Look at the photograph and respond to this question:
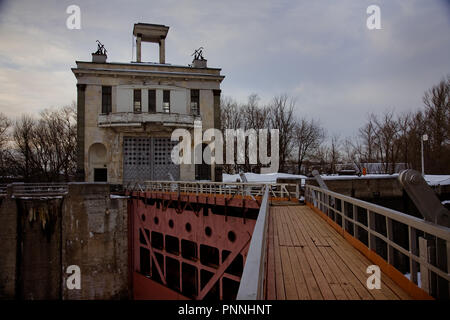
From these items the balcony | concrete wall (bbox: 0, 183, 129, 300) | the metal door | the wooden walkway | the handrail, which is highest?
the balcony

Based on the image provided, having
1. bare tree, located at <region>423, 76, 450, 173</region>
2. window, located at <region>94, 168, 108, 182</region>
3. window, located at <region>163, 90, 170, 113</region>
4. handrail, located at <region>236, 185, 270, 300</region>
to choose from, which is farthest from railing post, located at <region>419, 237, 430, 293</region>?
bare tree, located at <region>423, 76, 450, 173</region>

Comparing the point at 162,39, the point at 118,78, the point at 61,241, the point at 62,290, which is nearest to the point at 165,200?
the point at 61,241

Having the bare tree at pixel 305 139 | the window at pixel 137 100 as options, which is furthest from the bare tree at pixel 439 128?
the window at pixel 137 100

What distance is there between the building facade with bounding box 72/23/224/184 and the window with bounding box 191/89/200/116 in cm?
5

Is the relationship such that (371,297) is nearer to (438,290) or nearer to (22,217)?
(438,290)

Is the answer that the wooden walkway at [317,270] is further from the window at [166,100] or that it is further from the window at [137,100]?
the window at [137,100]

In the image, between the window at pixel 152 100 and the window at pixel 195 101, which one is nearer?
the window at pixel 152 100

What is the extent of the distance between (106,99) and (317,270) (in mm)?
30544

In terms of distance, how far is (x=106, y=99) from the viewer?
30.6m

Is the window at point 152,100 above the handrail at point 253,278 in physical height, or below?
above

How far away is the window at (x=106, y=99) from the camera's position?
30500mm

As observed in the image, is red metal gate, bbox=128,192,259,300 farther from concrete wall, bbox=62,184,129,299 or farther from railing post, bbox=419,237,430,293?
railing post, bbox=419,237,430,293

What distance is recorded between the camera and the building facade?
2959 centimetres
